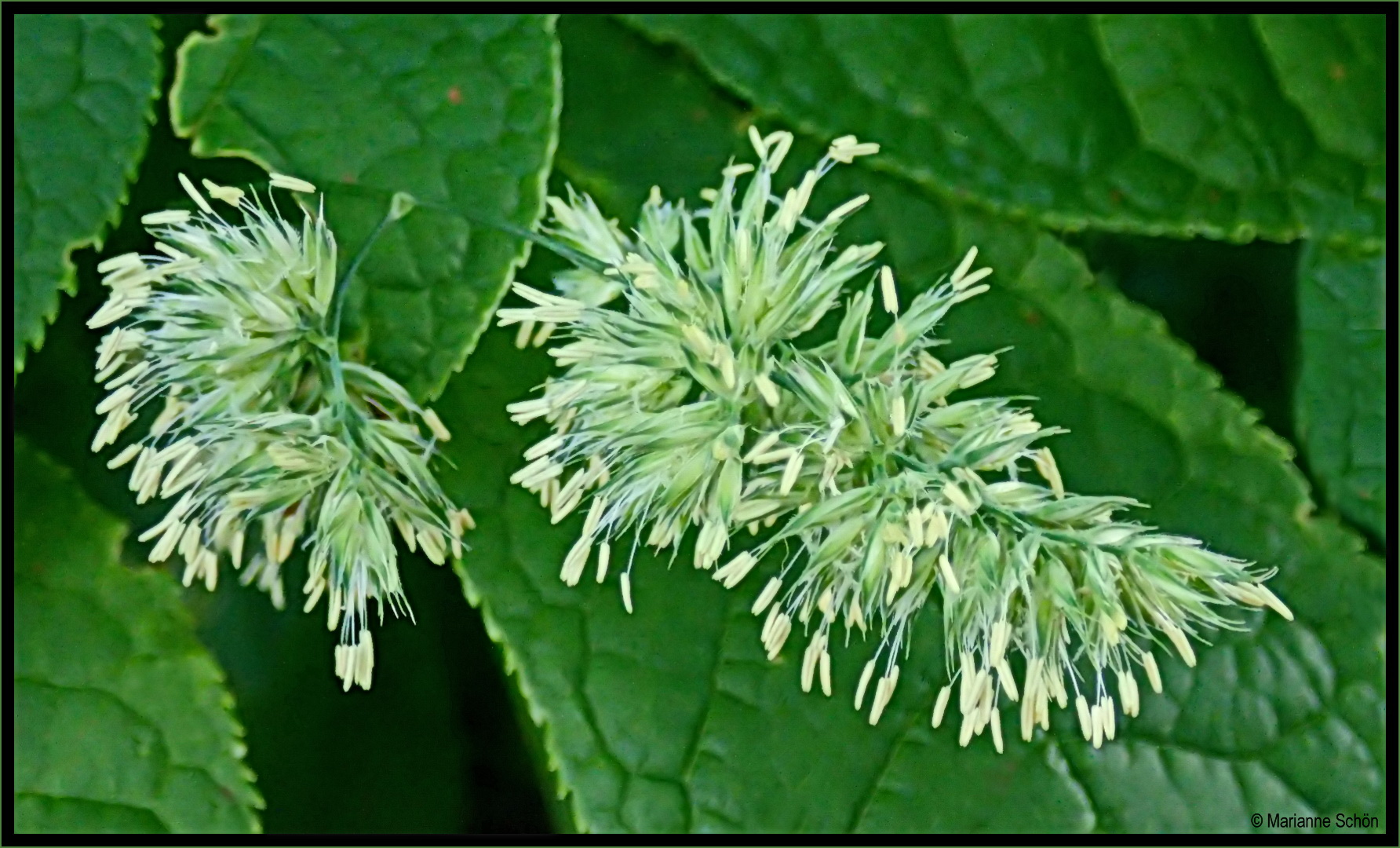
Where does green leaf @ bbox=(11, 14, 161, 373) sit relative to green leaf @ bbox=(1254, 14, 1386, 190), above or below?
below

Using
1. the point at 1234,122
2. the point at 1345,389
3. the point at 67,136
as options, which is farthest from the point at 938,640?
the point at 67,136

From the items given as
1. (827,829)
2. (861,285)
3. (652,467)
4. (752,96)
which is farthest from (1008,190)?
(827,829)

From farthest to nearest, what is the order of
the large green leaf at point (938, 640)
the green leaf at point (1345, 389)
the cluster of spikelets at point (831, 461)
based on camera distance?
1. the green leaf at point (1345, 389)
2. the large green leaf at point (938, 640)
3. the cluster of spikelets at point (831, 461)

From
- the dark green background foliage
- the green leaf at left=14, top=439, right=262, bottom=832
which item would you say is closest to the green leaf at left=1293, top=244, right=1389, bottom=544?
the dark green background foliage

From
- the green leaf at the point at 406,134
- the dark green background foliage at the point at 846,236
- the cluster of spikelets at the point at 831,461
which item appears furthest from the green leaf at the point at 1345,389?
the green leaf at the point at 406,134

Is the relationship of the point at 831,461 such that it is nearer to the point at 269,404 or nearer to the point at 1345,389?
the point at 269,404

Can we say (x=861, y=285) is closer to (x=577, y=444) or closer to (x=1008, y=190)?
(x=1008, y=190)

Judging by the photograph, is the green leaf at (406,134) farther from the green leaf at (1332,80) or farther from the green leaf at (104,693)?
the green leaf at (1332,80)

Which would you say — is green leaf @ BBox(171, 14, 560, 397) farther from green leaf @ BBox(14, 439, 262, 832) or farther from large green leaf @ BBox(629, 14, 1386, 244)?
green leaf @ BBox(14, 439, 262, 832)
